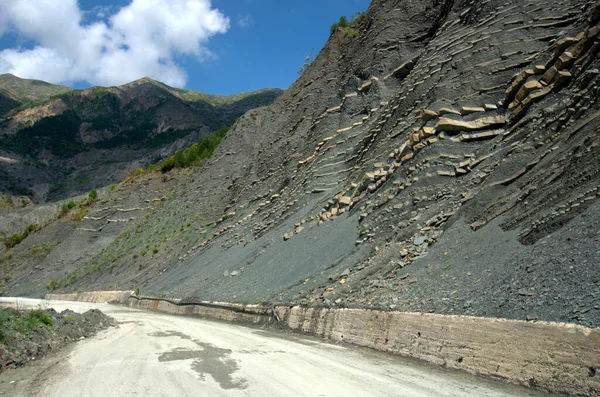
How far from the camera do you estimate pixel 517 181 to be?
38.4 feet

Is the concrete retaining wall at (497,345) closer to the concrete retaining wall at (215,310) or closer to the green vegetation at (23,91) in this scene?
the concrete retaining wall at (215,310)

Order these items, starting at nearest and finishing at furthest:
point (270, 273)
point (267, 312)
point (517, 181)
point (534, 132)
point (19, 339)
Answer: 1. point (19, 339)
2. point (517, 181)
3. point (534, 132)
4. point (267, 312)
5. point (270, 273)

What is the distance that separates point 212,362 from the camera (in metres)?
8.19

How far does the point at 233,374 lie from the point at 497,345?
14.7ft

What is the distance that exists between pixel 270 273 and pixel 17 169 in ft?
399

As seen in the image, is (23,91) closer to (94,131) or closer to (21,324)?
(94,131)

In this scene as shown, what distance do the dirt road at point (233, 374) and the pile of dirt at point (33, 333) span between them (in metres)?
0.39

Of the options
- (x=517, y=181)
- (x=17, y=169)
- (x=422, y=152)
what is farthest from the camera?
(x=17, y=169)

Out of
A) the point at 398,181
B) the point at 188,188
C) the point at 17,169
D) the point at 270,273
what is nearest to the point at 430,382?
the point at 398,181

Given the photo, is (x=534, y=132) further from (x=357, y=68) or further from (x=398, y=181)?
(x=357, y=68)

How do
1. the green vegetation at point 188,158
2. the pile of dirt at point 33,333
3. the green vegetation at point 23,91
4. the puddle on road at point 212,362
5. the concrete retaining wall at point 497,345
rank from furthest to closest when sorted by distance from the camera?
1. the green vegetation at point 23,91
2. the green vegetation at point 188,158
3. the pile of dirt at point 33,333
4. the puddle on road at point 212,362
5. the concrete retaining wall at point 497,345

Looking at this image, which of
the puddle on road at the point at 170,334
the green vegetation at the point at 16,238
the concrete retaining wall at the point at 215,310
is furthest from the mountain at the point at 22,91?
the puddle on road at the point at 170,334

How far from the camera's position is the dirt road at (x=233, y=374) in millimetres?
6129

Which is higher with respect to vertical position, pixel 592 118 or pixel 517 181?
pixel 592 118
